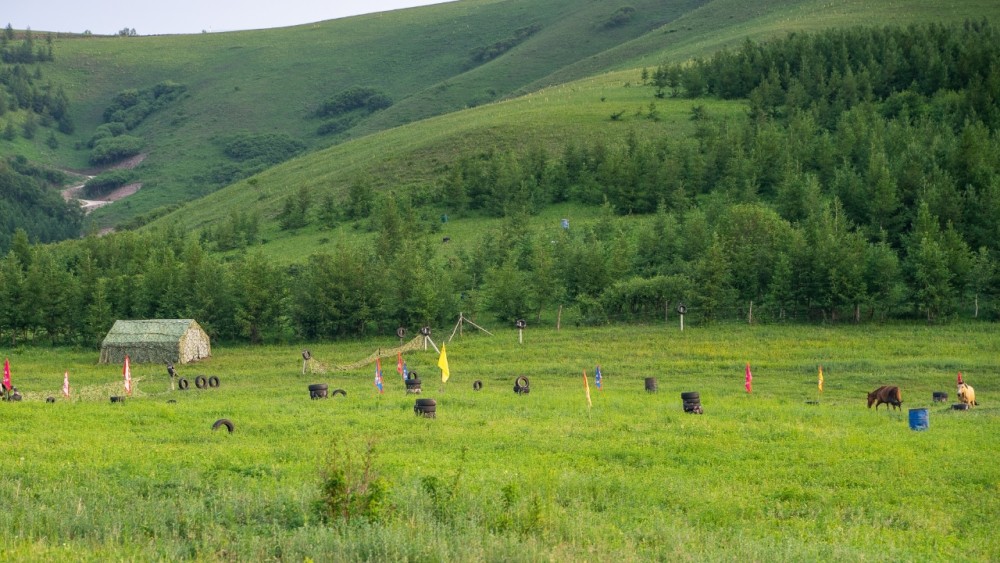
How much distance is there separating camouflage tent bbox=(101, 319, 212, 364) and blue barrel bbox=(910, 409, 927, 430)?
4122cm

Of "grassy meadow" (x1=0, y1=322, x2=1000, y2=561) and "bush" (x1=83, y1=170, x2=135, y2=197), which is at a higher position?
"bush" (x1=83, y1=170, x2=135, y2=197)

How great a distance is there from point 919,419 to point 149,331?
4402cm

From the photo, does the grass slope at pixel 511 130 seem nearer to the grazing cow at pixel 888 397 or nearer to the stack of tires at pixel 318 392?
the stack of tires at pixel 318 392

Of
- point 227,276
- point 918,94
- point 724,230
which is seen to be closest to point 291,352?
point 227,276

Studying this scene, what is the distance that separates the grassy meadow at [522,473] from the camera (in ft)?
49.5

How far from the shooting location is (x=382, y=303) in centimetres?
6156

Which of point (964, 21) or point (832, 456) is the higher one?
point (964, 21)

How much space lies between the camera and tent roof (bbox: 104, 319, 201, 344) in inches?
2250

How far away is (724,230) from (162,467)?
4921cm

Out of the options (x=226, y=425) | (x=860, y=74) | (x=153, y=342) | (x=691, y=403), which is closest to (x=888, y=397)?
(x=691, y=403)

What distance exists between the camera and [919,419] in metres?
26.7

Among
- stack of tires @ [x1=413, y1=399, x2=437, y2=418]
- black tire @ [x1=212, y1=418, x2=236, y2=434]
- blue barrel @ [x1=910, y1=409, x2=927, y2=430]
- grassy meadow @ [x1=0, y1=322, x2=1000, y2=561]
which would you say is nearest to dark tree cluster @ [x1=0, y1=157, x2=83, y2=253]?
grassy meadow @ [x1=0, y1=322, x2=1000, y2=561]

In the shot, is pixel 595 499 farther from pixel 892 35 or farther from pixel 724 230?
pixel 892 35

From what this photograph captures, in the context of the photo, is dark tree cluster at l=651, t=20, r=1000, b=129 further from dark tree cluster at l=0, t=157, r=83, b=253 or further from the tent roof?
dark tree cluster at l=0, t=157, r=83, b=253
